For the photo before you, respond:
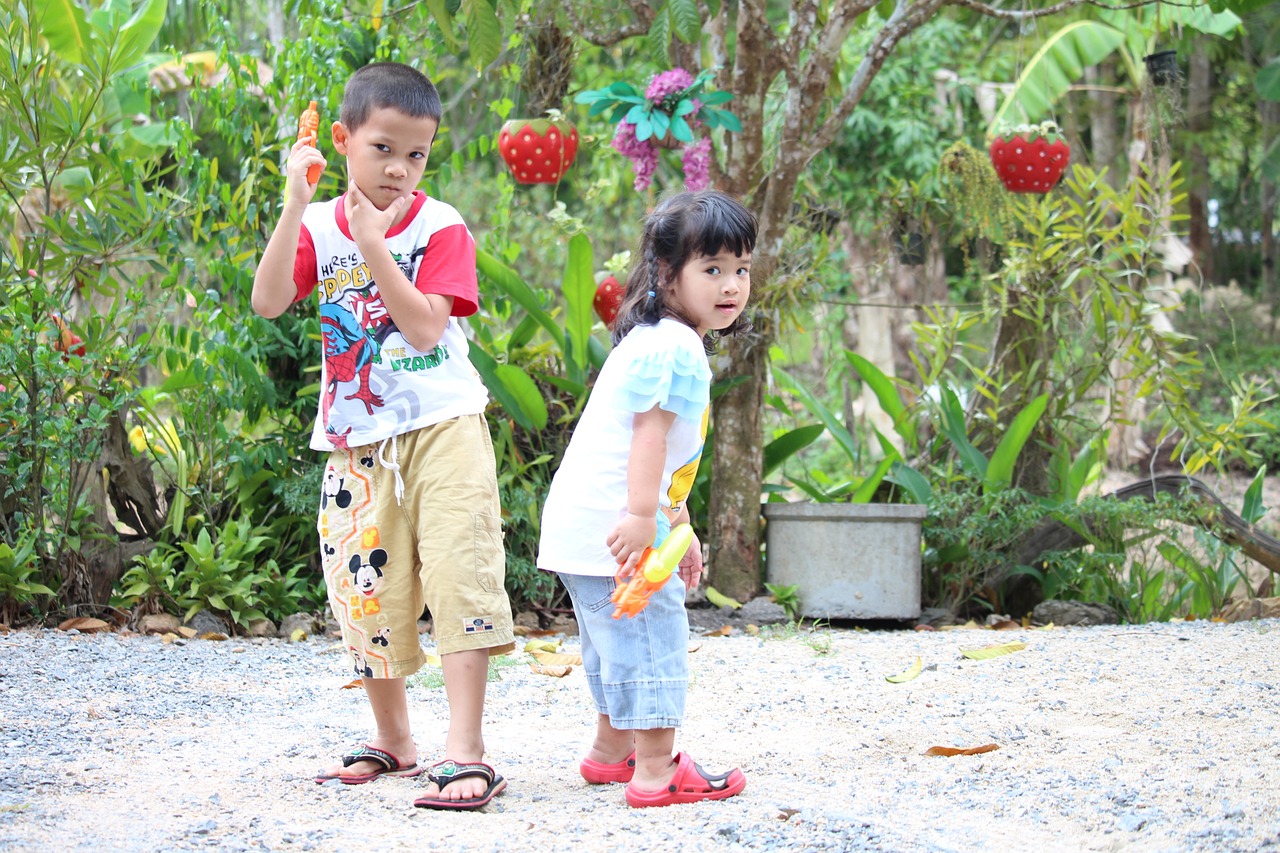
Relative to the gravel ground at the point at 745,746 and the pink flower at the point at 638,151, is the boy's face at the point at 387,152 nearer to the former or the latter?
the gravel ground at the point at 745,746

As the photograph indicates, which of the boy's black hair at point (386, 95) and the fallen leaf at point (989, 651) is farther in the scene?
the fallen leaf at point (989, 651)

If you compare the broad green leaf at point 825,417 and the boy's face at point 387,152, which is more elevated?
the boy's face at point 387,152

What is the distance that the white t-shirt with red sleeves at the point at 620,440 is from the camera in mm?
1937

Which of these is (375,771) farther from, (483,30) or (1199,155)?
(1199,155)

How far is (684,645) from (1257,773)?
104 centimetres

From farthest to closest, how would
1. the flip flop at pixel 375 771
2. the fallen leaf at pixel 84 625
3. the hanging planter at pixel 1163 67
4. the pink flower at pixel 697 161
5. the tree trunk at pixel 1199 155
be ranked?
the tree trunk at pixel 1199 155 → the hanging planter at pixel 1163 67 → the pink flower at pixel 697 161 → the fallen leaf at pixel 84 625 → the flip flop at pixel 375 771

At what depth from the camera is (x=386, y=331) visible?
2.11m

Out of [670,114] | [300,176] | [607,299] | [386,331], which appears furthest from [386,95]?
[607,299]

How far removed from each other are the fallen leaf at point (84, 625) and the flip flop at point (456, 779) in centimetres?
206

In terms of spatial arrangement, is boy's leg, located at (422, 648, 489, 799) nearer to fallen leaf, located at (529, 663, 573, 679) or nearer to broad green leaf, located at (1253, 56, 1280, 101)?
fallen leaf, located at (529, 663, 573, 679)

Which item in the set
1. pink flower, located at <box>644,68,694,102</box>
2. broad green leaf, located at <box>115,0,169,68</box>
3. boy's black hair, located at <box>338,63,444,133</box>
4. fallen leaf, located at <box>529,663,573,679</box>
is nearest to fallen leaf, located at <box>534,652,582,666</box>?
fallen leaf, located at <box>529,663,573,679</box>

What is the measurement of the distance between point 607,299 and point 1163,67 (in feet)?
11.0

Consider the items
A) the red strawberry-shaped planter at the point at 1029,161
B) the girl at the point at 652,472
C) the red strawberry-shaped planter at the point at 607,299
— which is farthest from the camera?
the red strawberry-shaped planter at the point at 1029,161

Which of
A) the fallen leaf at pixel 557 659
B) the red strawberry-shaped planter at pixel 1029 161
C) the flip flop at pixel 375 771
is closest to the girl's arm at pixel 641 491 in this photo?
the flip flop at pixel 375 771
